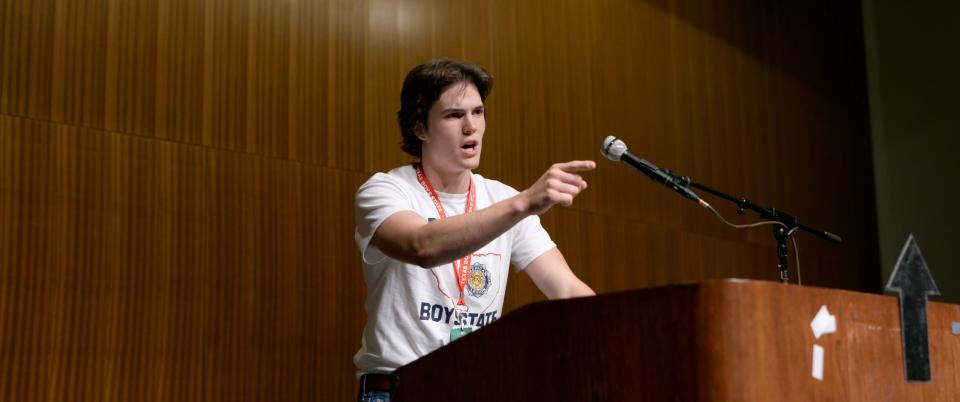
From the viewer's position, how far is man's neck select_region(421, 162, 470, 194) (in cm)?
260

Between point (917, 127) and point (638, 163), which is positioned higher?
point (917, 127)

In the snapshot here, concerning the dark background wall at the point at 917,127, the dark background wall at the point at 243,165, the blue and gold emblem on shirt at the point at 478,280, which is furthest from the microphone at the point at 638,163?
the dark background wall at the point at 917,127

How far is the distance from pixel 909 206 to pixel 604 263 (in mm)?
3694

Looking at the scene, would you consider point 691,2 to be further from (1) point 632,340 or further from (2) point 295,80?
(1) point 632,340

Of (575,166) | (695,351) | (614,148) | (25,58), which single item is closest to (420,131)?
(614,148)

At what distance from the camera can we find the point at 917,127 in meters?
7.24

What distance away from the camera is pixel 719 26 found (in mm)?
5930

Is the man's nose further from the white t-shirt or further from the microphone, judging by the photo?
the microphone

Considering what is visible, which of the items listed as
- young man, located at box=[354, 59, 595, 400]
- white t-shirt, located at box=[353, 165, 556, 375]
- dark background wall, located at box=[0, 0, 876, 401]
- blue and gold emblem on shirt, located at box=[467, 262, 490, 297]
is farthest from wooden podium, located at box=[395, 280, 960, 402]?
dark background wall, located at box=[0, 0, 876, 401]

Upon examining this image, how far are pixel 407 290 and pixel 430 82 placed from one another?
62cm

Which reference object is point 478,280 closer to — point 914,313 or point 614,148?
point 614,148

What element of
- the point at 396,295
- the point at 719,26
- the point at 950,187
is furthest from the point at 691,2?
the point at 396,295

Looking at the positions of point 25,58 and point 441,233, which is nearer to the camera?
point 441,233

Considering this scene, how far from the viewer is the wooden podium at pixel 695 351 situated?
4.69ft
